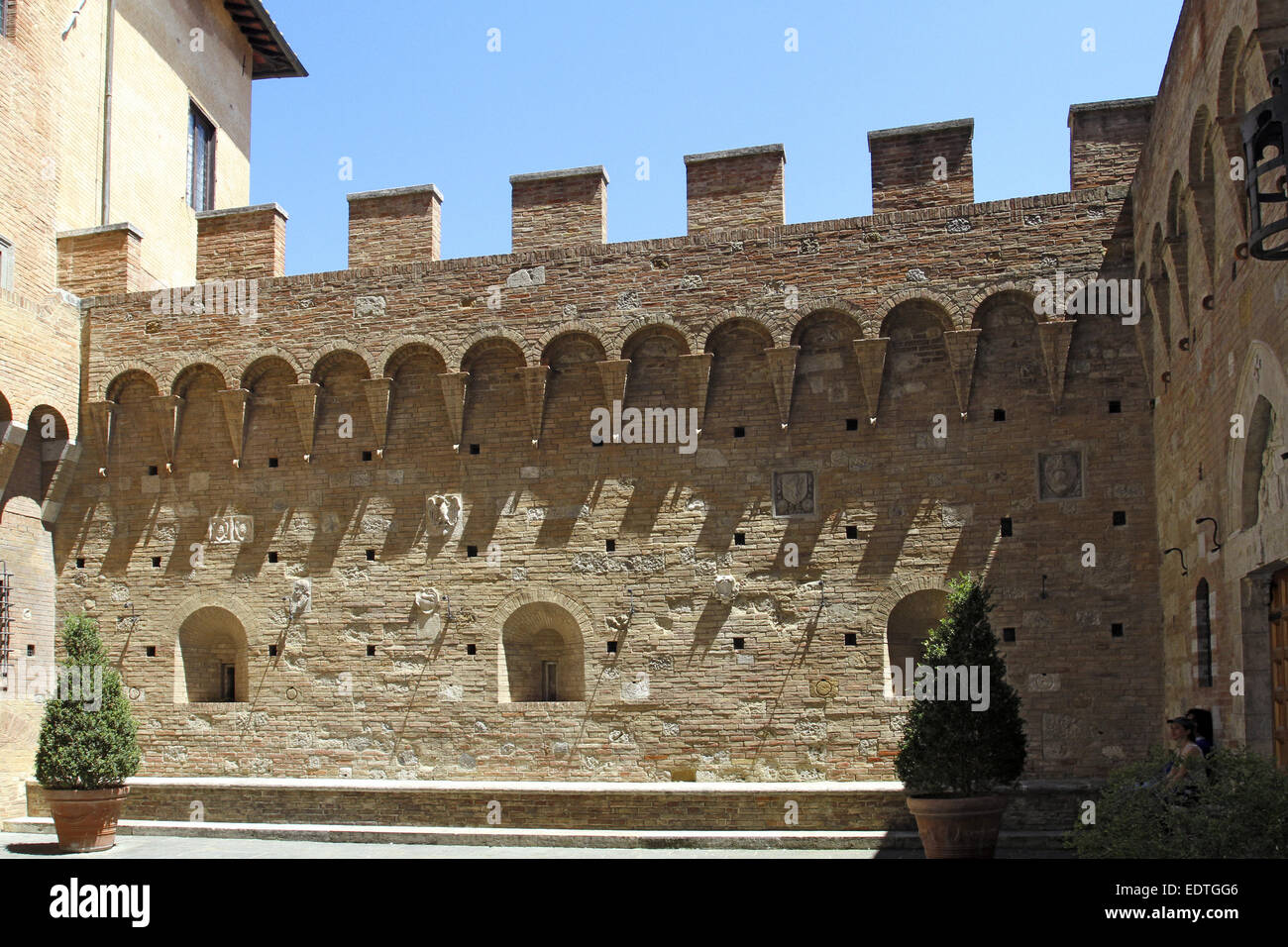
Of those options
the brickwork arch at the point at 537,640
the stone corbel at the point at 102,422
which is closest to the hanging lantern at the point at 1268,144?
the brickwork arch at the point at 537,640

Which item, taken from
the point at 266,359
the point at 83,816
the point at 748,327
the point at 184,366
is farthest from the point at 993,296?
the point at 83,816

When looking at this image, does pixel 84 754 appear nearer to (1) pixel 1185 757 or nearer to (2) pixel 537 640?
(2) pixel 537 640

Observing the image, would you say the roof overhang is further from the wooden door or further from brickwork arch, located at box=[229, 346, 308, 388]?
the wooden door

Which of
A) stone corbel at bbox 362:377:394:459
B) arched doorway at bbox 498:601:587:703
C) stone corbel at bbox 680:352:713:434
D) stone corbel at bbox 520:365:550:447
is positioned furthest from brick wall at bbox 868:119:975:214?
stone corbel at bbox 362:377:394:459

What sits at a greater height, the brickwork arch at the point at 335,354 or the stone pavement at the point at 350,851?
the brickwork arch at the point at 335,354

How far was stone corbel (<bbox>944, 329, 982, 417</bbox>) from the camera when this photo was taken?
14.2 metres

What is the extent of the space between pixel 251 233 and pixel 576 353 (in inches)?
189

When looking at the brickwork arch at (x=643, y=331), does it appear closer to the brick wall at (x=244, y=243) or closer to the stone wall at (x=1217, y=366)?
the brick wall at (x=244, y=243)

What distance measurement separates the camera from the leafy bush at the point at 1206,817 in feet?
24.8

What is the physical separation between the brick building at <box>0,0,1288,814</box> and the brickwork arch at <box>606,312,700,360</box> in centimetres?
4

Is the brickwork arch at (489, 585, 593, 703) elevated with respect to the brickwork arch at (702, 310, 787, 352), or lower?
lower

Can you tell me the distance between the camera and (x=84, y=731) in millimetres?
13367

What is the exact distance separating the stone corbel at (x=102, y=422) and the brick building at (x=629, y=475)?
0.21 feet
